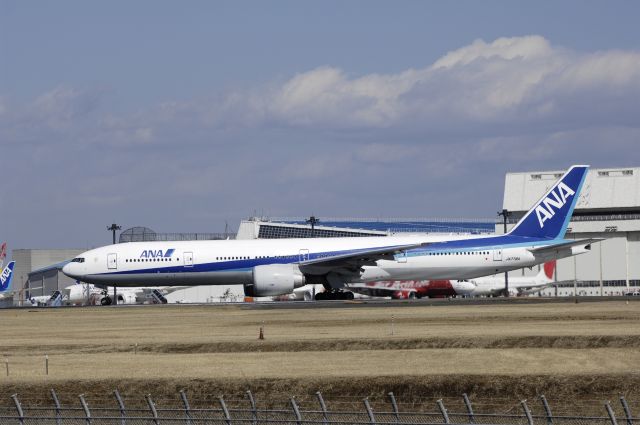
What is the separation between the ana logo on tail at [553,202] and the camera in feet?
235

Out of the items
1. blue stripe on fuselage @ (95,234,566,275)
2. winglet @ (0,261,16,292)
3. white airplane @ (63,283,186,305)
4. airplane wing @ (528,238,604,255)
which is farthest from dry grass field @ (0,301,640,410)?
winglet @ (0,261,16,292)

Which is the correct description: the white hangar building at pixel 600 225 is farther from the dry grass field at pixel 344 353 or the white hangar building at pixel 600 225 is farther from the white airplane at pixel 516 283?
the dry grass field at pixel 344 353

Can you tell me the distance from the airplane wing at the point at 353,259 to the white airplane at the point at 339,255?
0.12 metres

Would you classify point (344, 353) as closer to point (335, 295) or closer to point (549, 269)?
point (335, 295)

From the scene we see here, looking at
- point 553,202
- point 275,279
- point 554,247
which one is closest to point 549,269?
point 553,202

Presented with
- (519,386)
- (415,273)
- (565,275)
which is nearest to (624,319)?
(519,386)

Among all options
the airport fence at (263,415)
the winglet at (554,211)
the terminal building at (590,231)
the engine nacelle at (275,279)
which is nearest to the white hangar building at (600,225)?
the terminal building at (590,231)

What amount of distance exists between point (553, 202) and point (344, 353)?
40615 millimetres

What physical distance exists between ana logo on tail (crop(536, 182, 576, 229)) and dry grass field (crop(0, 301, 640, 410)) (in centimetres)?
1629

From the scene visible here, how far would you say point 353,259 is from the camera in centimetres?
6712

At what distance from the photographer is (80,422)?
24609 millimetres

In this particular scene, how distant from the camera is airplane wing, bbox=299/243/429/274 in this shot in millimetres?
66688

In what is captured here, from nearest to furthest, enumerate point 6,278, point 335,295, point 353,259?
point 353,259
point 335,295
point 6,278

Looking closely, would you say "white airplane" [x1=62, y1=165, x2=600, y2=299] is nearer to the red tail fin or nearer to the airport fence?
the red tail fin
